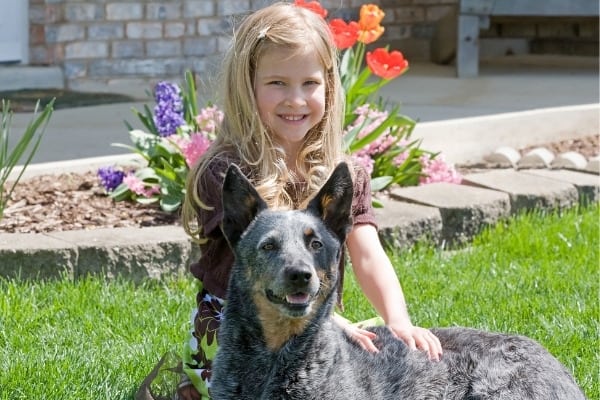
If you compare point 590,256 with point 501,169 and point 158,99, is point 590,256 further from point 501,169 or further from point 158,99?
point 158,99

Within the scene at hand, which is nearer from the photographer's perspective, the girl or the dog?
the dog

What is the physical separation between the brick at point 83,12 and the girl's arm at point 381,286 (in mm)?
6780

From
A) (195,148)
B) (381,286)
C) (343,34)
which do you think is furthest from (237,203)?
(343,34)

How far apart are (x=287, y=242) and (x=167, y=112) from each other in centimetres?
319

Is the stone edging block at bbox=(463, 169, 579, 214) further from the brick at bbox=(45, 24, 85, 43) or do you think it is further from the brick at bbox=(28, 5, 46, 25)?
the brick at bbox=(28, 5, 46, 25)

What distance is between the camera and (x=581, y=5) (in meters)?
11.4

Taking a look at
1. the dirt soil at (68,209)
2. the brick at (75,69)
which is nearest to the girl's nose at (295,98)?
the dirt soil at (68,209)

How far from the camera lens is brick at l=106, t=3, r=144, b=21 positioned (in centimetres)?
1027

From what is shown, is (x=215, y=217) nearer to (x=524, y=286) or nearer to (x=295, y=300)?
(x=295, y=300)

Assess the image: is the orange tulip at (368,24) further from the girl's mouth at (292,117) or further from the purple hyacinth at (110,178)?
the girl's mouth at (292,117)

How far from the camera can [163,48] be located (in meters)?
10.7

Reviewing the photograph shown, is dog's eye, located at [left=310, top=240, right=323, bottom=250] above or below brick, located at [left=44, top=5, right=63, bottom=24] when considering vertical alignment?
below

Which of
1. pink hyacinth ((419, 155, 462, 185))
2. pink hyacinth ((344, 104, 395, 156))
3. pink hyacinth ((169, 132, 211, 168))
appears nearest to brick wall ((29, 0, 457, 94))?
pink hyacinth ((419, 155, 462, 185))

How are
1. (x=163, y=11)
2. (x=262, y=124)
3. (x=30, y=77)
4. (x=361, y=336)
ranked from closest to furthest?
(x=361, y=336), (x=262, y=124), (x=30, y=77), (x=163, y=11)
